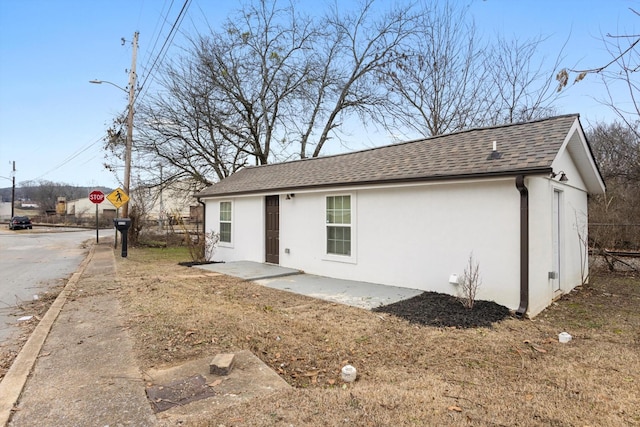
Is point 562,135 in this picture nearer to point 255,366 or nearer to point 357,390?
point 357,390

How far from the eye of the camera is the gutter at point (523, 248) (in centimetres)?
556

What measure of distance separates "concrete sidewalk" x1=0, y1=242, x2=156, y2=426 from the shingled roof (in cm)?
540

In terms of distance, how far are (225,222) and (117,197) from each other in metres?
5.41

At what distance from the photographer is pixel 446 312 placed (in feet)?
Answer: 18.5

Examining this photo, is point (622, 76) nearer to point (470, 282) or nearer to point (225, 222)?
point (470, 282)

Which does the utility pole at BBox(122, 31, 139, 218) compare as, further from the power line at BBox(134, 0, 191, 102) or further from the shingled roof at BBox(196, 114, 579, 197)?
the shingled roof at BBox(196, 114, 579, 197)

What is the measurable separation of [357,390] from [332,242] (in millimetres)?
5927

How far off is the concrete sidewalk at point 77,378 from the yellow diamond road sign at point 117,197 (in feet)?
33.0

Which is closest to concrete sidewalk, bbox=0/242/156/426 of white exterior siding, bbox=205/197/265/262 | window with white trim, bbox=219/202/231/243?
white exterior siding, bbox=205/197/265/262

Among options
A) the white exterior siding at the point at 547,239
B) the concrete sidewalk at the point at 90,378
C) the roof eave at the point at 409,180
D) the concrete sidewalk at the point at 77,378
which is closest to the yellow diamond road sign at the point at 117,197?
the roof eave at the point at 409,180

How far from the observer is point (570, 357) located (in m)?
3.95

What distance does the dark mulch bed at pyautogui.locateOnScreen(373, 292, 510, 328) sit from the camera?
516cm

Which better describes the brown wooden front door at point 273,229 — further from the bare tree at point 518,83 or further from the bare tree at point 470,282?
the bare tree at point 518,83

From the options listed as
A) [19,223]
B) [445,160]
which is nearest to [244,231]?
[445,160]
